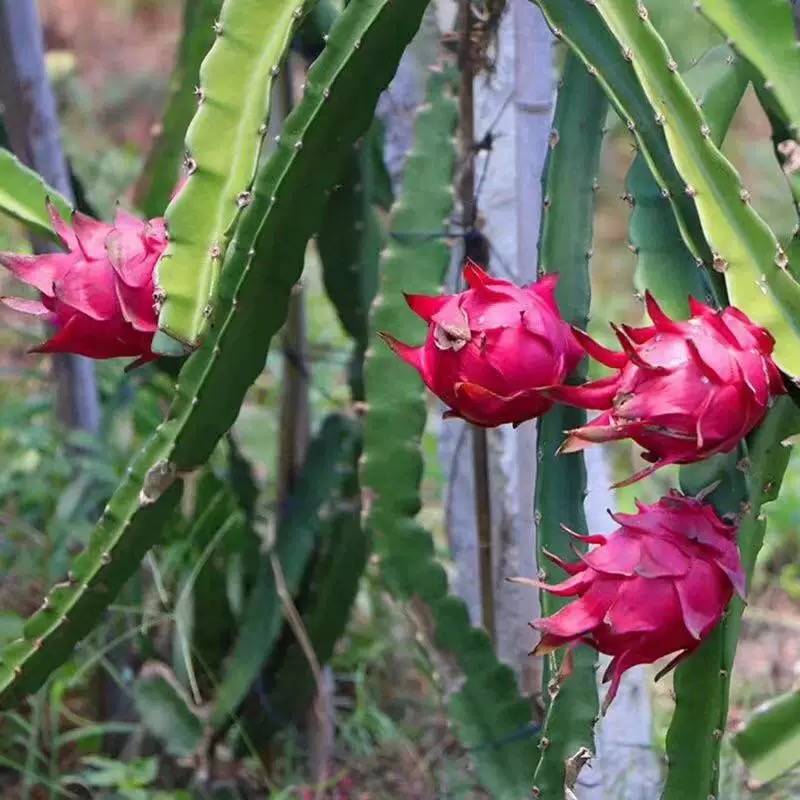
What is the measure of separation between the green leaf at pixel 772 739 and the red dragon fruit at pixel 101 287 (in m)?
0.55

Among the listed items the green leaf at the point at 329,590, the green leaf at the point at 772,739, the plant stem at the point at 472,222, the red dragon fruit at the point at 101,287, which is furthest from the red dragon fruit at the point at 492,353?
the green leaf at the point at 329,590

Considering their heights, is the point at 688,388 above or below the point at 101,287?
below

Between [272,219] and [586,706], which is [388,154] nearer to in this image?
[272,219]

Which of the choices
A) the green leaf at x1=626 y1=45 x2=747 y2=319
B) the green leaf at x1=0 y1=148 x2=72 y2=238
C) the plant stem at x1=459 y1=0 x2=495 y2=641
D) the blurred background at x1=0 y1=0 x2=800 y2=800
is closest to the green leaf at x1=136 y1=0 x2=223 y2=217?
the blurred background at x1=0 y1=0 x2=800 y2=800

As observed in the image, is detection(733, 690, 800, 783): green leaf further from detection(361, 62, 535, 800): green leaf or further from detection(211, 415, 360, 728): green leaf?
detection(211, 415, 360, 728): green leaf

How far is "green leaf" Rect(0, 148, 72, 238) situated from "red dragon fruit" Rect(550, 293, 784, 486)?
0.51 metres

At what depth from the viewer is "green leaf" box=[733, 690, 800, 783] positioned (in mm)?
973

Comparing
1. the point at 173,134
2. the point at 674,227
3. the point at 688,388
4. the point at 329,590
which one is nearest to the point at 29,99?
the point at 173,134

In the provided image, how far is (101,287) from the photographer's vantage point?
86 centimetres

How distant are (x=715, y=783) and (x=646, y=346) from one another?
318 mm

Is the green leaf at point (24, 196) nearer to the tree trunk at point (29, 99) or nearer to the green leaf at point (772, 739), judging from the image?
the tree trunk at point (29, 99)

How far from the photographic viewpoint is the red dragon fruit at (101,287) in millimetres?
856

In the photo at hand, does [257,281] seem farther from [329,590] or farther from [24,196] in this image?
[329,590]

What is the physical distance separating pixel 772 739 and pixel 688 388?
422 millimetres
